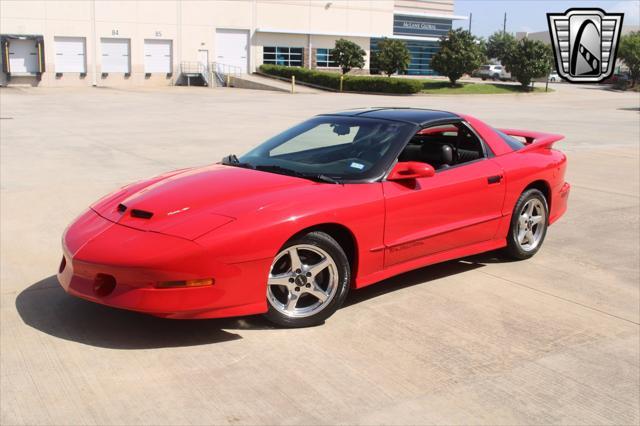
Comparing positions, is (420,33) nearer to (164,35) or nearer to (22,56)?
(164,35)

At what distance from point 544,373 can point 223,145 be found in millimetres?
10773

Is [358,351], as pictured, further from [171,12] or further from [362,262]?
[171,12]

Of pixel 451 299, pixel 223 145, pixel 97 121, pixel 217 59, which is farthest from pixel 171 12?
pixel 451 299

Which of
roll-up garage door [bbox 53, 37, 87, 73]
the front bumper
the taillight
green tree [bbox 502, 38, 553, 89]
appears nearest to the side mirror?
the front bumper

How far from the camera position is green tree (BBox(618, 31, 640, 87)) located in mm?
61438

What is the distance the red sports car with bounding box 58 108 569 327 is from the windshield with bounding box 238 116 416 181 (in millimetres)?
14

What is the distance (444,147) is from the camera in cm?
560

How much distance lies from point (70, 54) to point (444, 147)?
45.5 metres

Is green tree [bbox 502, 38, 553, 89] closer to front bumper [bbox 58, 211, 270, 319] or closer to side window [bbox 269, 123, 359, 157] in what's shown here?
side window [bbox 269, 123, 359, 157]

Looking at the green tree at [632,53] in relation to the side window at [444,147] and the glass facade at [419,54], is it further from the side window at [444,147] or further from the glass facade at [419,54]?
the side window at [444,147]

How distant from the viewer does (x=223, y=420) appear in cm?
328

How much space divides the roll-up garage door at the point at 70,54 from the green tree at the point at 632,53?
47.1 meters

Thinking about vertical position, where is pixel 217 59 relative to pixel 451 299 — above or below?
above

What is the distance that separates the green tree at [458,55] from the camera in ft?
150
